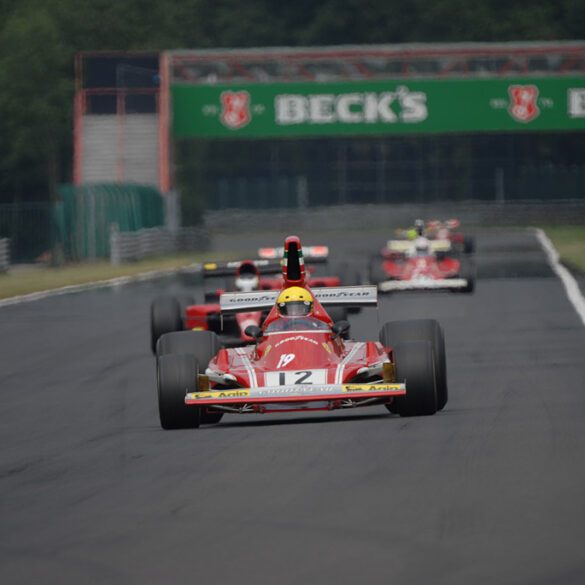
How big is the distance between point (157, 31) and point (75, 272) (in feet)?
146

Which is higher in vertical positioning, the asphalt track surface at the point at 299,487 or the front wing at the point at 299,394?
the front wing at the point at 299,394

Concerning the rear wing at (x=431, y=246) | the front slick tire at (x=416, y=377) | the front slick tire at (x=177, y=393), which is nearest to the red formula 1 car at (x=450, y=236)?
the rear wing at (x=431, y=246)

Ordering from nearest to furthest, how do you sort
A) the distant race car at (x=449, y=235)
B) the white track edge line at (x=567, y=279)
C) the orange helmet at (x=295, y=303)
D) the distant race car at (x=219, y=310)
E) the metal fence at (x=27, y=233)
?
the orange helmet at (x=295, y=303), the distant race car at (x=219, y=310), the white track edge line at (x=567, y=279), the distant race car at (x=449, y=235), the metal fence at (x=27, y=233)

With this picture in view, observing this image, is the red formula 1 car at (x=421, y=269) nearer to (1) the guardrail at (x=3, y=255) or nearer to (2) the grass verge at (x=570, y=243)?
(2) the grass verge at (x=570, y=243)

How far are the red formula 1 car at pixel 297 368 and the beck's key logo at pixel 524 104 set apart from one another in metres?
44.9

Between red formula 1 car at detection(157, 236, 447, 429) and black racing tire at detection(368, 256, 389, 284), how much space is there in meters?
14.0

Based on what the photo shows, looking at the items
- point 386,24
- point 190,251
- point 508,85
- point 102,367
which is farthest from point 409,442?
point 386,24

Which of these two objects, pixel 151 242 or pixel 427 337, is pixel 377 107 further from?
pixel 427 337

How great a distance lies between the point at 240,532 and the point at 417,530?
2.47ft

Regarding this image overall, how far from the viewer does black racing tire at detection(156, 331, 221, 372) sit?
1251cm

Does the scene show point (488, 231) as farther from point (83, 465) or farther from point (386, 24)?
point (83, 465)

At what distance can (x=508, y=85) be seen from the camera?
2248 inches

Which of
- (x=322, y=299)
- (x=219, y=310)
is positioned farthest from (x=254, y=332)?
(x=219, y=310)

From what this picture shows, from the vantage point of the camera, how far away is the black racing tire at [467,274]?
26672 millimetres
